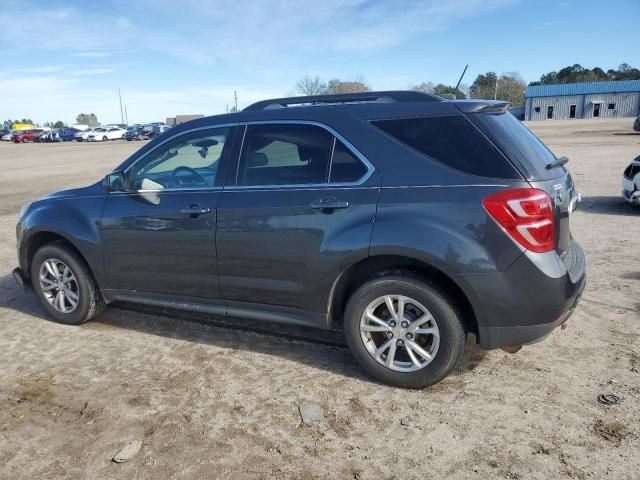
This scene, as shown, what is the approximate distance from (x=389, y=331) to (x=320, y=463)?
3.28 ft

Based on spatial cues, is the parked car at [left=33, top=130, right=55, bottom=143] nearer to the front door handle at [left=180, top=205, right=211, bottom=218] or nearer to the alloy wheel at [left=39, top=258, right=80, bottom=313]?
the alloy wheel at [left=39, top=258, right=80, bottom=313]

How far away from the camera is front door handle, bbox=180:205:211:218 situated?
3.80 metres

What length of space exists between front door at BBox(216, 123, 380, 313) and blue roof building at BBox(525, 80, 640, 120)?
280 ft

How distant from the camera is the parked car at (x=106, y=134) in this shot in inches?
2210

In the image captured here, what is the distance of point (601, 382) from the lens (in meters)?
3.37

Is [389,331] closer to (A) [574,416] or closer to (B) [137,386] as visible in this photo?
(A) [574,416]

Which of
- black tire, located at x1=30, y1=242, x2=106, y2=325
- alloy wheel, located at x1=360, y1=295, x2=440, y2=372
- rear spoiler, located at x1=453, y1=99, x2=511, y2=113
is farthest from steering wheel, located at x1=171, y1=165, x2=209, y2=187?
rear spoiler, located at x1=453, y1=99, x2=511, y2=113

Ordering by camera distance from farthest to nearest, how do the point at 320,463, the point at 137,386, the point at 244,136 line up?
the point at 244,136, the point at 137,386, the point at 320,463

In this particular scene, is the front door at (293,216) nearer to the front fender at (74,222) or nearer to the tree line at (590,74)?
the front fender at (74,222)

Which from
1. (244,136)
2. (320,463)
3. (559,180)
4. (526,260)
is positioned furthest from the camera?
(244,136)

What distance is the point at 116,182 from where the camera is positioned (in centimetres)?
422

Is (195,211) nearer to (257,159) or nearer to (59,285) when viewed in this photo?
(257,159)

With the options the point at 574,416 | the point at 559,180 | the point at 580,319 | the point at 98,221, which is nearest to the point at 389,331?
the point at 574,416

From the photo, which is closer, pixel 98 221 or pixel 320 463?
pixel 320 463
